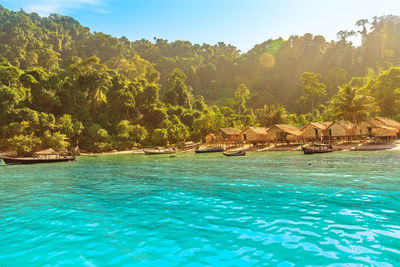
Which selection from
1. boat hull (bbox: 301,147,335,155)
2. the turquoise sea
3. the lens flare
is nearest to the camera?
the turquoise sea

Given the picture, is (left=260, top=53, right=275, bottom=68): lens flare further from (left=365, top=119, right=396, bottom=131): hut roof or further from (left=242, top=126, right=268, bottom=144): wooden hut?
(left=365, top=119, right=396, bottom=131): hut roof

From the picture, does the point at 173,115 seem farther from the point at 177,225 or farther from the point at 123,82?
the point at 177,225

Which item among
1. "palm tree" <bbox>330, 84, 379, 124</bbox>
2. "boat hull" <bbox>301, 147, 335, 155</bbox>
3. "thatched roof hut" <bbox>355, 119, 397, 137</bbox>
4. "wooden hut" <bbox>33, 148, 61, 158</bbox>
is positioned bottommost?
"boat hull" <bbox>301, 147, 335, 155</bbox>

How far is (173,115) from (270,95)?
48.5 m

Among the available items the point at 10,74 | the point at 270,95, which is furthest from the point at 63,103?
the point at 270,95

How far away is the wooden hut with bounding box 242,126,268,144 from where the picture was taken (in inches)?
1913

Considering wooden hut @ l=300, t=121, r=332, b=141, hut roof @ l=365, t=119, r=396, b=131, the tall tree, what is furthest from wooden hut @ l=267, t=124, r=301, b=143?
the tall tree

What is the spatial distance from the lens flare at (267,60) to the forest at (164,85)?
478 mm

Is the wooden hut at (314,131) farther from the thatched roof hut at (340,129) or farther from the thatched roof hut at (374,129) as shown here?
the thatched roof hut at (374,129)

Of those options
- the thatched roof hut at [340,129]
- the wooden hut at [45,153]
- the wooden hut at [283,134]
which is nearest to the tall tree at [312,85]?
the wooden hut at [283,134]

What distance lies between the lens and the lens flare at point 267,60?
4636 inches

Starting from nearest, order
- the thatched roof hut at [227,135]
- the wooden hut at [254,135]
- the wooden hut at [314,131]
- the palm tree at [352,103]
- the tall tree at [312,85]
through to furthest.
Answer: the palm tree at [352,103] < the wooden hut at [314,131] < the wooden hut at [254,135] < the thatched roof hut at [227,135] < the tall tree at [312,85]

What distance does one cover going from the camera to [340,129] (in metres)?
42.3

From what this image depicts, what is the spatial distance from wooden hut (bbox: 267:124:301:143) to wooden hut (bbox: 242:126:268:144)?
1449 mm
